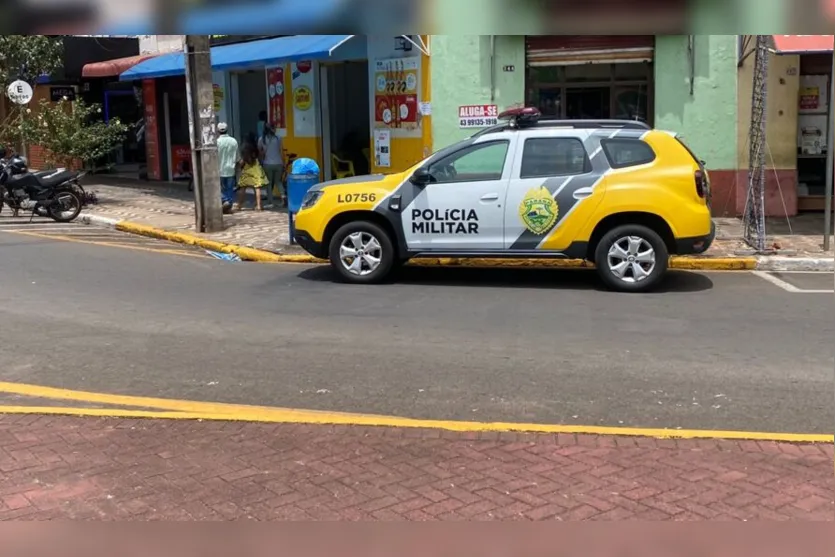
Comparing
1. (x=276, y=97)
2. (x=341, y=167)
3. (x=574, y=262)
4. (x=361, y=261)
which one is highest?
(x=276, y=97)

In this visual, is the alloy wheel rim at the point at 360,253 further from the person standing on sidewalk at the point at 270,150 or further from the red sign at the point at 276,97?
the red sign at the point at 276,97

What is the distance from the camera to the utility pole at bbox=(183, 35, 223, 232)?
45.1ft

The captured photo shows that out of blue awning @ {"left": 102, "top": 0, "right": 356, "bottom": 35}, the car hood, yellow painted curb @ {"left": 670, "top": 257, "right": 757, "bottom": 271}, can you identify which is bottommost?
yellow painted curb @ {"left": 670, "top": 257, "right": 757, "bottom": 271}

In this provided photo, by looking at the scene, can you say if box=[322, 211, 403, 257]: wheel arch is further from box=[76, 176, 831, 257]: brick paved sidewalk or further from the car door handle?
box=[76, 176, 831, 257]: brick paved sidewalk

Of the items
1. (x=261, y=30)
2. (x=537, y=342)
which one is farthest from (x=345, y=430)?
(x=261, y=30)

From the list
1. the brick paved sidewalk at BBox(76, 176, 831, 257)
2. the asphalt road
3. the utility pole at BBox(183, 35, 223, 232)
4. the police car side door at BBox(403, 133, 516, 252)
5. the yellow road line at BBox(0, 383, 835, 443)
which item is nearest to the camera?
the yellow road line at BBox(0, 383, 835, 443)

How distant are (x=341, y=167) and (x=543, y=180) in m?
9.52

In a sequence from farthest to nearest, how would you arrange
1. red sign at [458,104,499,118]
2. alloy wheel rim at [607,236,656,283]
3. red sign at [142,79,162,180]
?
1. red sign at [142,79,162,180]
2. red sign at [458,104,499,118]
3. alloy wheel rim at [607,236,656,283]

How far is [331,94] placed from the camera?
18.6 metres

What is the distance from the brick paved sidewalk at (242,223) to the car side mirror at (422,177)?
3.15 m

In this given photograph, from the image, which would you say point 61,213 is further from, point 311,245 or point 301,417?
point 301,417

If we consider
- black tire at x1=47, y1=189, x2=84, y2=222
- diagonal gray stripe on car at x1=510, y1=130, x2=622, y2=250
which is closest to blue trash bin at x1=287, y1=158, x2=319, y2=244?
diagonal gray stripe on car at x1=510, y1=130, x2=622, y2=250

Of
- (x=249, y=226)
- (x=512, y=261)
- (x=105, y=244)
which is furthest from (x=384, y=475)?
(x=249, y=226)

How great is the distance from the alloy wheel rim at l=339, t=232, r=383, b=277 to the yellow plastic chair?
8230 millimetres
